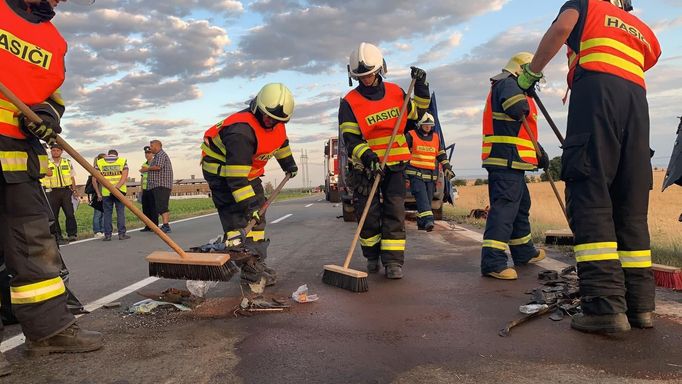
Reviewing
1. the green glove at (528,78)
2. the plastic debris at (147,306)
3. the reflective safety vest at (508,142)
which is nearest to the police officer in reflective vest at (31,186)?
the plastic debris at (147,306)

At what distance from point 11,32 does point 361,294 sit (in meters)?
3.17

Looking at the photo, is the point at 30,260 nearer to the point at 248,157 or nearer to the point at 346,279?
the point at 248,157

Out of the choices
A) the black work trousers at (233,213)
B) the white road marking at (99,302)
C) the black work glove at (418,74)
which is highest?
the black work glove at (418,74)

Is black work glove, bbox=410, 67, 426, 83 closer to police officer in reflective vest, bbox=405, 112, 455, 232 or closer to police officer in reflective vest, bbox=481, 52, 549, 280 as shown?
police officer in reflective vest, bbox=481, 52, 549, 280

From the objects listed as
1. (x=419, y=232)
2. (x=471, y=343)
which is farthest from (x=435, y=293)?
(x=419, y=232)

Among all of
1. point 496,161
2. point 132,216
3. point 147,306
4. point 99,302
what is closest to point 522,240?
point 496,161

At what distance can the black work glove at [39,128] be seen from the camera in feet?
9.82

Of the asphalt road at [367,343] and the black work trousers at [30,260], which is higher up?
the black work trousers at [30,260]

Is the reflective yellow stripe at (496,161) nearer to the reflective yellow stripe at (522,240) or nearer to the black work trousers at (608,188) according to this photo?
the reflective yellow stripe at (522,240)

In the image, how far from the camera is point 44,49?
3.07m

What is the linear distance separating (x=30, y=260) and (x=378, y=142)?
3.53 meters

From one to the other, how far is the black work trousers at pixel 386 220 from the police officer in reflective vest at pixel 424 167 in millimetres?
4086

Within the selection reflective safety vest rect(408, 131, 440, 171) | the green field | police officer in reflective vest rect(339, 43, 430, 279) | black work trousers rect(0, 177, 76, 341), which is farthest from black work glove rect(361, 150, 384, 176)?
the green field

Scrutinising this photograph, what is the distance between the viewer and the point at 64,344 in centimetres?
312
